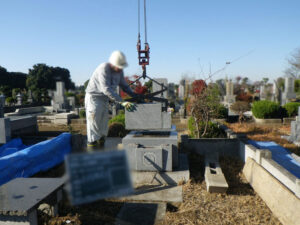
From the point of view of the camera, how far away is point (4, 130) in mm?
7016

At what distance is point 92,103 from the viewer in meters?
2.74

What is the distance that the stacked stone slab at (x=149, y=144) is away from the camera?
4.36 metres

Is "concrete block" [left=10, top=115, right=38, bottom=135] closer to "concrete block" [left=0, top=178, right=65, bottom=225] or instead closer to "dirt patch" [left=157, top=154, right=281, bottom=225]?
"concrete block" [left=0, top=178, right=65, bottom=225]

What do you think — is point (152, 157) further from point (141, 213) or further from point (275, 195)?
point (275, 195)

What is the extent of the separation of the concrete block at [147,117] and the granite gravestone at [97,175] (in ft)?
10.3

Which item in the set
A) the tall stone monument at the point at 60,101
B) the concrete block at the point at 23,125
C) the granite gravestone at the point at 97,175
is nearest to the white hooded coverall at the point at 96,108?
the granite gravestone at the point at 97,175

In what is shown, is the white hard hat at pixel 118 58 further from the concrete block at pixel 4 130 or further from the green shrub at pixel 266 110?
the green shrub at pixel 266 110

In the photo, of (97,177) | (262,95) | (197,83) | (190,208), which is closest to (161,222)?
(190,208)

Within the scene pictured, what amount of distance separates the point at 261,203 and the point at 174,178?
172 cm

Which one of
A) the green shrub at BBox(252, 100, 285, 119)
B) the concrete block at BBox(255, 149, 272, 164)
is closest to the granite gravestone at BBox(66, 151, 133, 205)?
the concrete block at BBox(255, 149, 272, 164)

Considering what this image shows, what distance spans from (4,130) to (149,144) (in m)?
5.25

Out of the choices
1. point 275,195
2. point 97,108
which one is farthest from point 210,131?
point 97,108

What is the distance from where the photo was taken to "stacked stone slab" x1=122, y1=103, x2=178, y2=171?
14.3 ft

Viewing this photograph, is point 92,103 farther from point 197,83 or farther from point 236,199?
point 197,83
